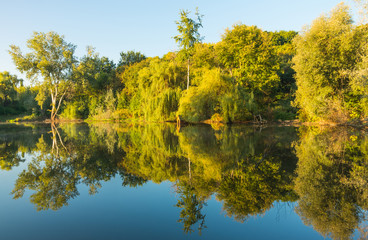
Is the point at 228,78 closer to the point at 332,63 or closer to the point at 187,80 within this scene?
the point at 187,80

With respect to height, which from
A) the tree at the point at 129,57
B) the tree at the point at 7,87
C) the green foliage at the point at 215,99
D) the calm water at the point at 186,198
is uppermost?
the tree at the point at 129,57

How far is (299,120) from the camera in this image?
25.2m

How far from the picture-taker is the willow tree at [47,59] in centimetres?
3525

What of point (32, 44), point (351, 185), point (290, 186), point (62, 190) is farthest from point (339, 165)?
point (32, 44)

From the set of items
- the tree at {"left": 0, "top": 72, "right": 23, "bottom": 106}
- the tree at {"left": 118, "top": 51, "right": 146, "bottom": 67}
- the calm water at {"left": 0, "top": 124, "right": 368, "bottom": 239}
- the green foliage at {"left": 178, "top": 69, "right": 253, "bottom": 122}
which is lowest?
the calm water at {"left": 0, "top": 124, "right": 368, "bottom": 239}

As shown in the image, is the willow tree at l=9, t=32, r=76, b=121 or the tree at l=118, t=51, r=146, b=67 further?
the tree at l=118, t=51, r=146, b=67

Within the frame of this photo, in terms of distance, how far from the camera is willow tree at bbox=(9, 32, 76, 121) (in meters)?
35.2

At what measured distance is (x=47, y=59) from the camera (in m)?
36.7

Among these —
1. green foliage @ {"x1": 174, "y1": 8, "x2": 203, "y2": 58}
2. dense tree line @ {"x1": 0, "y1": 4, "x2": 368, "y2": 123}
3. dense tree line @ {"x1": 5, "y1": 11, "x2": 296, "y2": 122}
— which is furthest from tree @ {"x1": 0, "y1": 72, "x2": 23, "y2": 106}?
green foliage @ {"x1": 174, "y1": 8, "x2": 203, "y2": 58}

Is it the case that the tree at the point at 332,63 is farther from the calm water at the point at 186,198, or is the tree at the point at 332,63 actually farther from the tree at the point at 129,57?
the tree at the point at 129,57

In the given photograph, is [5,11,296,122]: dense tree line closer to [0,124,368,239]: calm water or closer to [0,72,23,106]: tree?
[0,72,23,106]: tree

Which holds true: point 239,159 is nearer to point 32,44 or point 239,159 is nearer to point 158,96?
point 158,96

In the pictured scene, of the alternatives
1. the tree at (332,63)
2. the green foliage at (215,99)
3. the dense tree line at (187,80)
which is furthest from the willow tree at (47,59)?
the tree at (332,63)

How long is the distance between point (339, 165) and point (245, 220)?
4165 millimetres
